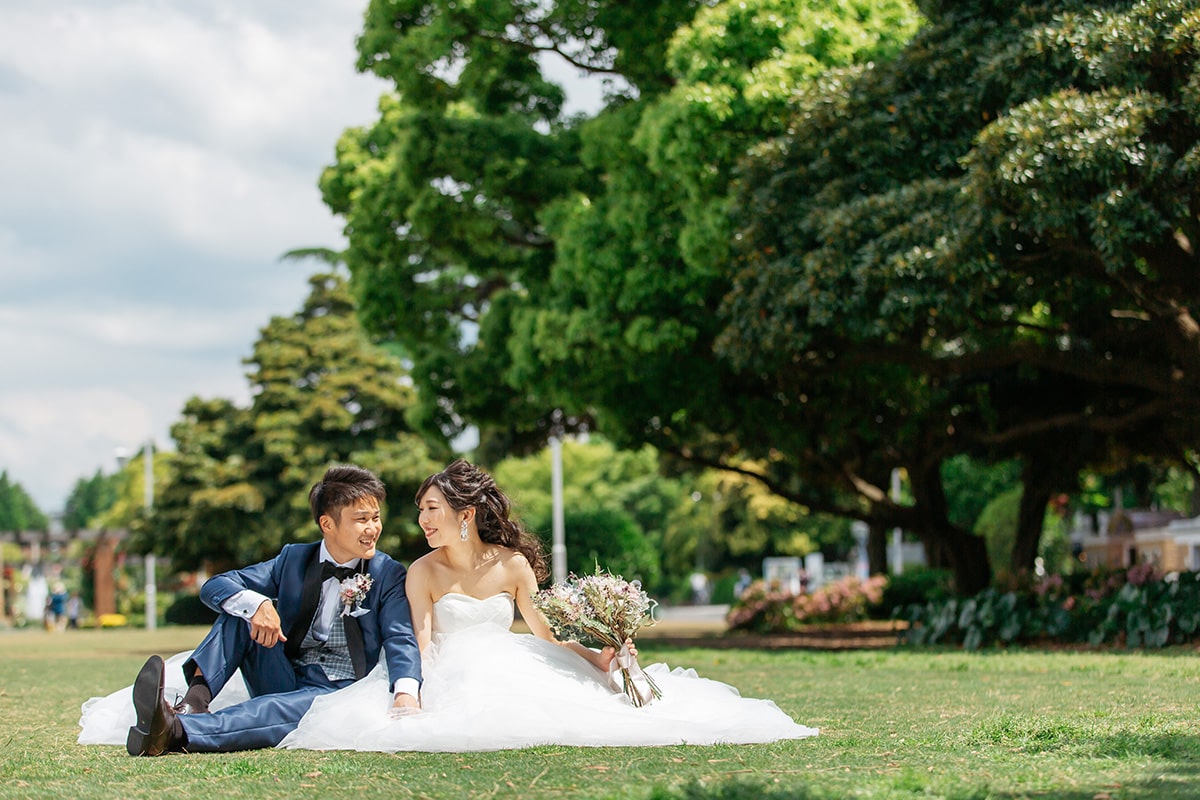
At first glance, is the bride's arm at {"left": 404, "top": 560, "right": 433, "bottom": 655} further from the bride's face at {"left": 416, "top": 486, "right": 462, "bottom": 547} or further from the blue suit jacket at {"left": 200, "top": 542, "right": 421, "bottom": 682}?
the bride's face at {"left": 416, "top": 486, "right": 462, "bottom": 547}

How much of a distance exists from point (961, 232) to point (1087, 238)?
51.5 inches

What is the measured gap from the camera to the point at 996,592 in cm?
1708

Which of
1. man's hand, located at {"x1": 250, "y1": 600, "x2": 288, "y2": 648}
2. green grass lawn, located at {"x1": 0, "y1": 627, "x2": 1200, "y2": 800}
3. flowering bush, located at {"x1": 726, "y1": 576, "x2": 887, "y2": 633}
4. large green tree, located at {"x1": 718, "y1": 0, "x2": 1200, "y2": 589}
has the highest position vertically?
large green tree, located at {"x1": 718, "y1": 0, "x2": 1200, "y2": 589}

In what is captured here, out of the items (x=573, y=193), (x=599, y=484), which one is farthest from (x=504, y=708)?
(x=599, y=484)

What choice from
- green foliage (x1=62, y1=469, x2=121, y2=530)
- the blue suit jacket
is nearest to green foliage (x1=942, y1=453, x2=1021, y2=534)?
the blue suit jacket

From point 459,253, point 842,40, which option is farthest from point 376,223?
point 842,40

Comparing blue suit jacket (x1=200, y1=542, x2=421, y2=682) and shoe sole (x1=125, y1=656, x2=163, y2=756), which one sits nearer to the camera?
shoe sole (x1=125, y1=656, x2=163, y2=756)

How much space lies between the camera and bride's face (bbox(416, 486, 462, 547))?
6.80 meters

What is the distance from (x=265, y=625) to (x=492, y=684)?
1132 mm

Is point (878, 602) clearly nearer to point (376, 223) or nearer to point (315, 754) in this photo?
point (376, 223)

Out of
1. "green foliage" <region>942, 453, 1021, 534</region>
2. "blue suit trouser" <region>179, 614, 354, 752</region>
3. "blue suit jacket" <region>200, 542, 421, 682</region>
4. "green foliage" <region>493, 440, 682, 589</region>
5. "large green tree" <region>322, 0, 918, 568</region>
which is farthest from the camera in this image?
"green foliage" <region>493, 440, 682, 589</region>

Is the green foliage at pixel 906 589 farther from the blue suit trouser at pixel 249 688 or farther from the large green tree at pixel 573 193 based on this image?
the blue suit trouser at pixel 249 688

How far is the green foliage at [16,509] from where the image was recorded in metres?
127

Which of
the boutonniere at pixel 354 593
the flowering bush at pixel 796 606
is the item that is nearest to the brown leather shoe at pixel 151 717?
the boutonniere at pixel 354 593
